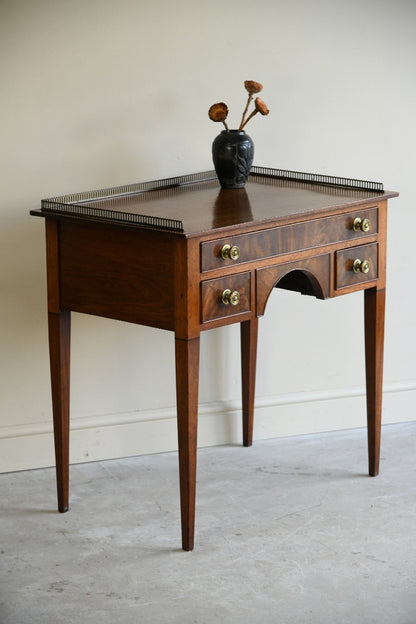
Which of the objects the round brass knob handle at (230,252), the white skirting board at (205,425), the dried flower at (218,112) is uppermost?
the dried flower at (218,112)

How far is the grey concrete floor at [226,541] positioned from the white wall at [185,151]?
0.17 meters

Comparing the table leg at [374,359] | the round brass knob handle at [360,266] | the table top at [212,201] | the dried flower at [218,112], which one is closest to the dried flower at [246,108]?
the dried flower at [218,112]

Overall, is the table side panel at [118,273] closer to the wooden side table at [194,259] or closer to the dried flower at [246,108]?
the wooden side table at [194,259]

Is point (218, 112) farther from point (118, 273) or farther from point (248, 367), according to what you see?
point (248, 367)

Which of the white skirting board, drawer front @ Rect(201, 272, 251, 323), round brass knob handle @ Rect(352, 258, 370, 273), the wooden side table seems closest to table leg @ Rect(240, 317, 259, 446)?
the white skirting board

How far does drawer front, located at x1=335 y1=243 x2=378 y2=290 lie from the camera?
125 inches

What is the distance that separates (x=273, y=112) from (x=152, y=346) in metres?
0.89

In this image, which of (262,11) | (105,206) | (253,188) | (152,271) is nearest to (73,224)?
(105,206)

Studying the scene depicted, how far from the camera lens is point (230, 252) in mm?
2828

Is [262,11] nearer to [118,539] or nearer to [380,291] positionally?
[380,291]

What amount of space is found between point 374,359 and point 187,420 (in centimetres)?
78

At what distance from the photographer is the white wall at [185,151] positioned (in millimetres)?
3354

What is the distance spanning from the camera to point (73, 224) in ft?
9.82

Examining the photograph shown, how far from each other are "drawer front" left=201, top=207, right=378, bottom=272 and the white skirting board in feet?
2.85
